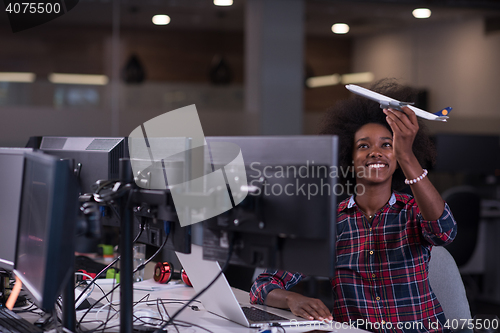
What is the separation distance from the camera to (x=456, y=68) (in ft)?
18.7

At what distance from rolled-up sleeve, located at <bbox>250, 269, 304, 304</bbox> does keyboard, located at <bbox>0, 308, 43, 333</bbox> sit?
2.13ft

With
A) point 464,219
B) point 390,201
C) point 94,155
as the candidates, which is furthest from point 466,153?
point 94,155

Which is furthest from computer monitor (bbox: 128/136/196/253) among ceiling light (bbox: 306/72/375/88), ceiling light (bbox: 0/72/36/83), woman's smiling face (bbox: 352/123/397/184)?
ceiling light (bbox: 306/72/375/88)

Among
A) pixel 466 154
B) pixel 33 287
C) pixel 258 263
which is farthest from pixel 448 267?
pixel 466 154

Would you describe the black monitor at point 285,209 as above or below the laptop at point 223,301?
above

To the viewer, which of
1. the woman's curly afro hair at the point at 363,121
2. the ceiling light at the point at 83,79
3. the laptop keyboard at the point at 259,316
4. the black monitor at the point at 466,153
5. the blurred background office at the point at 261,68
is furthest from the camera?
the ceiling light at the point at 83,79

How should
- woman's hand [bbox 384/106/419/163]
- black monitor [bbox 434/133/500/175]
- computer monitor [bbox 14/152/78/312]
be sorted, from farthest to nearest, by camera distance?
black monitor [bbox 434/133/500/175]
woman's hand [bbox 384/106/419/163]
computer monitor [bbox 14/152/78/312]

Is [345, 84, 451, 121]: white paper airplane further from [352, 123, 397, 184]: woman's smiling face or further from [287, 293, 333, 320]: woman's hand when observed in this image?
[287, 293, 333, 320]: woman's hand

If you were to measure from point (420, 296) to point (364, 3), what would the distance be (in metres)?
4.41

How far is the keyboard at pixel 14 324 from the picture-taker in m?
1.23

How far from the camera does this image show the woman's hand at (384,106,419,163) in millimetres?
1327

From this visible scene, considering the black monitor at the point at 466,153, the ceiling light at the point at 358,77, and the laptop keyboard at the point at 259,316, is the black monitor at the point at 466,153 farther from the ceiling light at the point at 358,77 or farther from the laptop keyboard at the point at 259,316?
the laptop keyboard at the point at 259,316

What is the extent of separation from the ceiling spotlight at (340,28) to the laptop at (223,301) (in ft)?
16.8

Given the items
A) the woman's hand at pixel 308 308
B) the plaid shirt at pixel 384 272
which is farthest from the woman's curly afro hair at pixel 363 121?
the woman's hand at pixel 308 308
